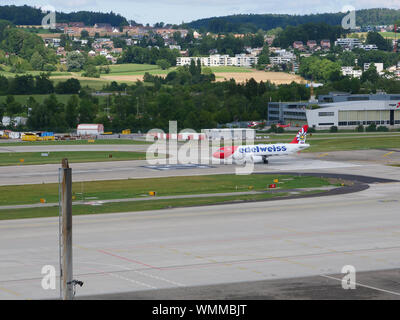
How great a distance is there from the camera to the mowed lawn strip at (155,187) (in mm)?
79438

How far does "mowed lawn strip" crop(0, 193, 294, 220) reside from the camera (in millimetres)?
65875

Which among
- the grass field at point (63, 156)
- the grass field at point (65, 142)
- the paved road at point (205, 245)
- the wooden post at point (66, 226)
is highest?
the wooden post at point (66, 226)

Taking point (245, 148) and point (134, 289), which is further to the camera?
point (245, 148)

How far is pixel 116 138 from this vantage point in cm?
18362

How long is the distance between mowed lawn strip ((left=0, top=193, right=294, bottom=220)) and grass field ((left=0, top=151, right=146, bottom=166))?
169ft

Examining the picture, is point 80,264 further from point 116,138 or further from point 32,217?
point 116,138

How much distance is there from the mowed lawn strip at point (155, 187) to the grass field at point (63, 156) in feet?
106

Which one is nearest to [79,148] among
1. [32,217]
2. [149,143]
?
[149,143]

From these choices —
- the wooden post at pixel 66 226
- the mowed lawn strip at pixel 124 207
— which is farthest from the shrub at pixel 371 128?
the wooden post at pixel 66 226

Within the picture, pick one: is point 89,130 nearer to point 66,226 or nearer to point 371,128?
point 371,128

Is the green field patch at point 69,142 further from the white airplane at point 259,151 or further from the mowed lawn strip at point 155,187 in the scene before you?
the mowed lawn strip at point 155,187

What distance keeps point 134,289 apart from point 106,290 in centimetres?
159

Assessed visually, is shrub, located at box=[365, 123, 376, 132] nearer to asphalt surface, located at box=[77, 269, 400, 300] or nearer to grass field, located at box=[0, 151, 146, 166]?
grass field, located at box=[0, 151, 146, 166]
